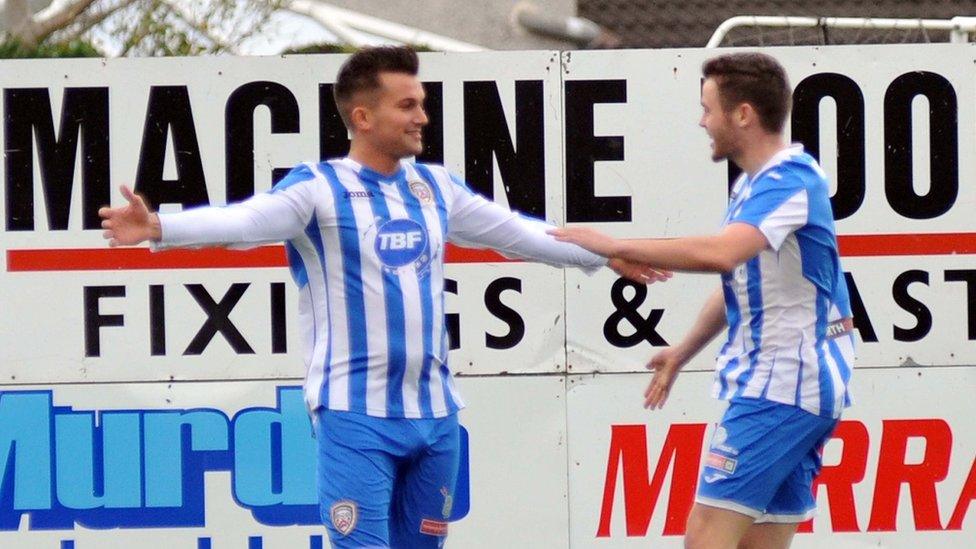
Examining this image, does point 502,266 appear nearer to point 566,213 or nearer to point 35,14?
point 566,213

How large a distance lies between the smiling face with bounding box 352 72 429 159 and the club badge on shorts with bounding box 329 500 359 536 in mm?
989

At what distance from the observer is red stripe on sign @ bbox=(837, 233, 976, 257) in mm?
6047

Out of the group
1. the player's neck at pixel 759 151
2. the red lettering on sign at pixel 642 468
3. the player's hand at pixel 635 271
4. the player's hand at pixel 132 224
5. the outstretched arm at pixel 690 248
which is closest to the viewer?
the player's hand at pixel 132 224

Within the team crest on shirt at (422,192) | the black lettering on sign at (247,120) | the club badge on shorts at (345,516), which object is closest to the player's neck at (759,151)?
the team crest on shirt at (422,192)

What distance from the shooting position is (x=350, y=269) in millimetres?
4414

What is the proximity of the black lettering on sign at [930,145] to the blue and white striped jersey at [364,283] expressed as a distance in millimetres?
2278

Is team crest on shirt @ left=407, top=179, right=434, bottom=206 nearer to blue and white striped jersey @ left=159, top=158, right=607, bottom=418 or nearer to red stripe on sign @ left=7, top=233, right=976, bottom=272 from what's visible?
blue and white striped jersey @ left=159, top=158, right=607, bottom=418

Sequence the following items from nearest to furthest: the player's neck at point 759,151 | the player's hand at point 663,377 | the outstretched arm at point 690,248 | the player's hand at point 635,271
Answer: the outstretched arm at point 690,248, the player's neck at point 759,151, the player's hand at point 635,271, the player's hand at point 663,377

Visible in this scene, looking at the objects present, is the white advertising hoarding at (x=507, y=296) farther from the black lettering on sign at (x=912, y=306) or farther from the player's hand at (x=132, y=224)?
the player's hand at (x=132, y=224)

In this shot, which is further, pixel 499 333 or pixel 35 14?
pixel 35 14

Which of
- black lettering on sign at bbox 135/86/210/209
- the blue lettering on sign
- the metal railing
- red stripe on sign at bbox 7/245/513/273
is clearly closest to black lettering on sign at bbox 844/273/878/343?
the metal railing

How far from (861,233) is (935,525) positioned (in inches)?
45.4

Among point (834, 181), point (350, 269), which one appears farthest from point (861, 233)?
point (350, 269)

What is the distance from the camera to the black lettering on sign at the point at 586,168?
237 inches
